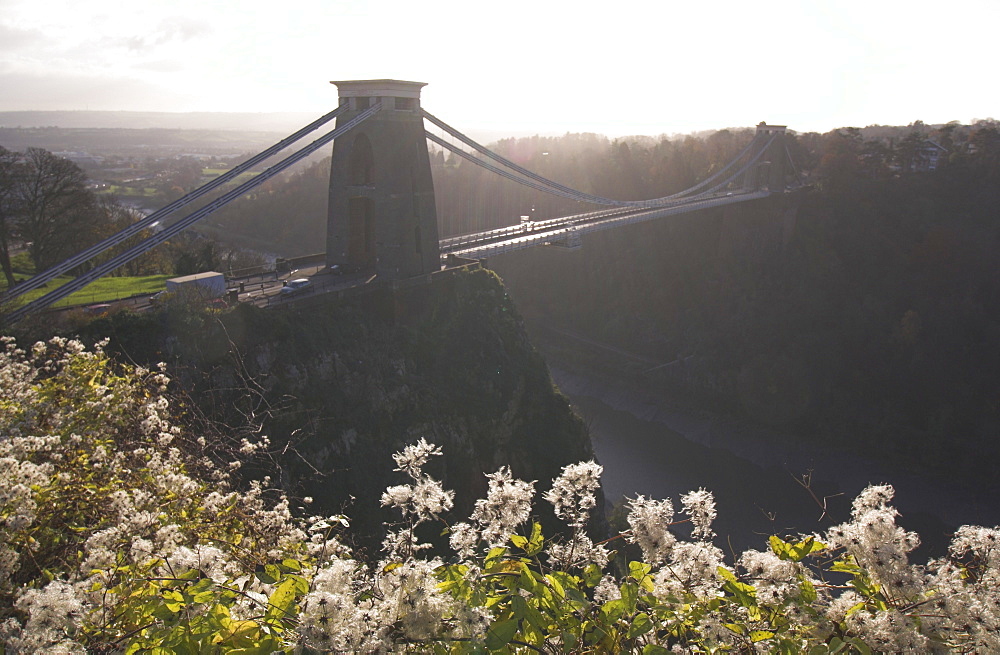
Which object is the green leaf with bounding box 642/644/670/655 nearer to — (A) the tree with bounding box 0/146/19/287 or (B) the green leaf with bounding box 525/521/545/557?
(B) the green leaf with bounding box 525/521/545/557

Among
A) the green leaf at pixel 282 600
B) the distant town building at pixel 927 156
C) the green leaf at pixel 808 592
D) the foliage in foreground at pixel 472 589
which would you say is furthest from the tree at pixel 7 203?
the distant town building at pixel 927 156

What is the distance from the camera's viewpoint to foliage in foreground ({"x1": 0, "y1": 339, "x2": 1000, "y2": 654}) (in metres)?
1.91

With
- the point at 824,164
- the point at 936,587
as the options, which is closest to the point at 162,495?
the point at 936,587

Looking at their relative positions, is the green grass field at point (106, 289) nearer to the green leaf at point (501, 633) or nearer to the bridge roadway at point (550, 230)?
the bridge roadway at point (550, 230)

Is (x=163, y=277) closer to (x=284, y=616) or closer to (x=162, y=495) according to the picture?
(x=162, y=495)

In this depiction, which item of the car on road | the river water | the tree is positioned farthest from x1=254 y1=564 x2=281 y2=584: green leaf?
the river water

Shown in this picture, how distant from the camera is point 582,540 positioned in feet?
9.25

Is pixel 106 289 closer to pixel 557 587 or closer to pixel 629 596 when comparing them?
pixel 557 587

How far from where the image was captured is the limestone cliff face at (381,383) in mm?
10508

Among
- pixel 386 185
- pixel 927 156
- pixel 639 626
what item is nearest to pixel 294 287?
pixel 386 185

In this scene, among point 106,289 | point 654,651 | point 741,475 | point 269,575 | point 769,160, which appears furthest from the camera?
point 769,160

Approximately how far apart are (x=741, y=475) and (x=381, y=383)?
51.9ft

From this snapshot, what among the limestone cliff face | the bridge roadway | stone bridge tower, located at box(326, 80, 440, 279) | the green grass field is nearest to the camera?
the limestone cliff face

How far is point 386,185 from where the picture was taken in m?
14.3
